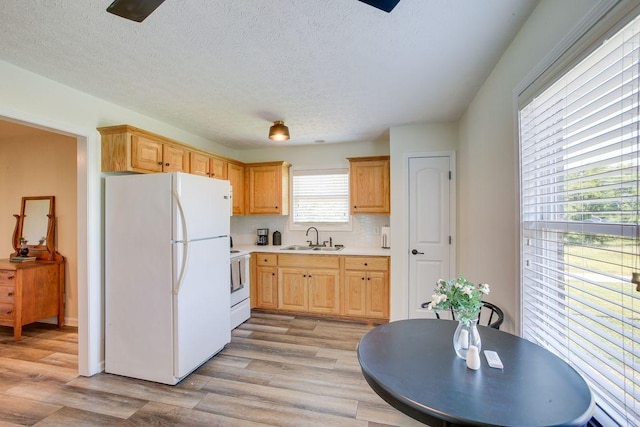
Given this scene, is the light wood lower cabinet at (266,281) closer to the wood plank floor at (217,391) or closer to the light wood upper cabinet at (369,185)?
the wood plank floor at (217,391)

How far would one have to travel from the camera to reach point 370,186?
13.1 feet

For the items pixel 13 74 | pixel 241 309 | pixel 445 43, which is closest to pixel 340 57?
pixel 445 43

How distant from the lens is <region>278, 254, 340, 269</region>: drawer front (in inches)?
151

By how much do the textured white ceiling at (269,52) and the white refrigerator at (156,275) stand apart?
2.57 ft

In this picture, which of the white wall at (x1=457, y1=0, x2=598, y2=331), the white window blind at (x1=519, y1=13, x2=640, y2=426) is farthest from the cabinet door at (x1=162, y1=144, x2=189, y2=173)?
the white window blind at (x1=519, y1=13, x2=640, y2=426)

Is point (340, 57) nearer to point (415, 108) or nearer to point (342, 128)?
point (415, 108)

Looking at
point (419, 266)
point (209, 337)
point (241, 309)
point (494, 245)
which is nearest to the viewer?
point (494, 245)

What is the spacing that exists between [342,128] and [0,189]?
4662 millimetres

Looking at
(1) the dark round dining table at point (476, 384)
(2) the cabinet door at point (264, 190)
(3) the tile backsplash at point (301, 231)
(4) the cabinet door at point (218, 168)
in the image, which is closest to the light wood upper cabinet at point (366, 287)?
(3) the tile backsplash at point (301, 231)

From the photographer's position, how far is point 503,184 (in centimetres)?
195

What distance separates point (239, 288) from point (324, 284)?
1.09 meters

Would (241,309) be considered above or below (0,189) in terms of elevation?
below

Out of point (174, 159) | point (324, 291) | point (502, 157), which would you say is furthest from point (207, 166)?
point (502, 157)

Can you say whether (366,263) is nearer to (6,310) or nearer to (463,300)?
(463,300)
